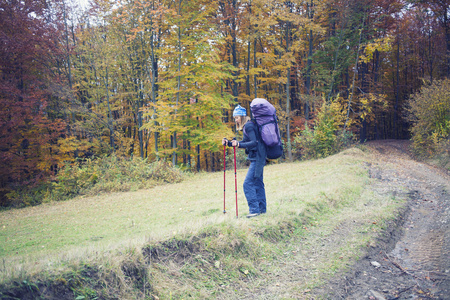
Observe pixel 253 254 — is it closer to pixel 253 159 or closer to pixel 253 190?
pixel 253 190

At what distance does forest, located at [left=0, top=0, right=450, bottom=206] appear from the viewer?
1421cm

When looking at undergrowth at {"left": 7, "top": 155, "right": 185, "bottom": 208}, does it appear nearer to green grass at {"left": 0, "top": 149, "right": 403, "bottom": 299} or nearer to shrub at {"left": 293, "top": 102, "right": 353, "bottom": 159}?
green grass at {"left": 0, "top": 149, "right": 403, "bottom": 299}

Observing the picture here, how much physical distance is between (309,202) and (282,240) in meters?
2.02

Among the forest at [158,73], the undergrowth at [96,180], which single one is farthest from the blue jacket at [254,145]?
the forest at [158,73]

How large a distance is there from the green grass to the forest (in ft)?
27.0

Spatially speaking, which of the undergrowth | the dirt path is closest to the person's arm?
the dirt path

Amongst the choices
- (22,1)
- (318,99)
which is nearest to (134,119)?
(22,1)

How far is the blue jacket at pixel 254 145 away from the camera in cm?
498

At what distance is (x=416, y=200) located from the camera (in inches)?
299

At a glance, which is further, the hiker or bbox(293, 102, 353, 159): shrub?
bbox(293, 102, 353, 159): shrub

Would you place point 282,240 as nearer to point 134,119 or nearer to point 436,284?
point 436,284

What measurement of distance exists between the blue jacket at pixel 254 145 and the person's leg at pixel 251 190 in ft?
0.60

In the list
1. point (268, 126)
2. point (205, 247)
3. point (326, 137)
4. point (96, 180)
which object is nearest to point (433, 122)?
point (326, 137)

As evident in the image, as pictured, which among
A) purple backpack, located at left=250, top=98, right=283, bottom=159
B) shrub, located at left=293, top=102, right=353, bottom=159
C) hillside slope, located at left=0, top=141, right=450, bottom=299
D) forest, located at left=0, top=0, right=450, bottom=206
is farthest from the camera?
shrub, located at left=293, top=102, right=353, bottom=159
